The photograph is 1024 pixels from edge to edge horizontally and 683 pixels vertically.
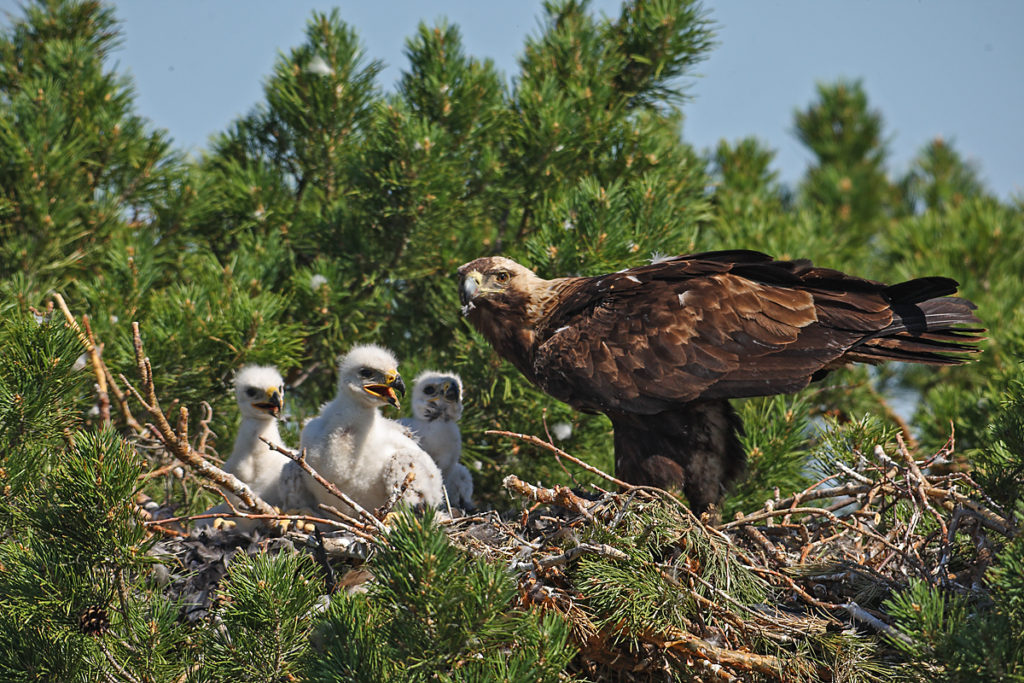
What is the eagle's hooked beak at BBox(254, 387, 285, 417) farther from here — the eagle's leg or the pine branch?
the eagle's leg

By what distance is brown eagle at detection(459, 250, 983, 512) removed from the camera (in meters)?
4.27

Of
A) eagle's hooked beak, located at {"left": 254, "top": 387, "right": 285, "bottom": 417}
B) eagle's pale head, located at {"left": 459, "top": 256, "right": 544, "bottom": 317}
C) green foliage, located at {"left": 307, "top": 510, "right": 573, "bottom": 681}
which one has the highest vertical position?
eagle's pale head, located at {"left": 459, "top": 256, "right": 544, "bottom": 317}

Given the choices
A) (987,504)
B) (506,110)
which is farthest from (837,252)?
(987,504)

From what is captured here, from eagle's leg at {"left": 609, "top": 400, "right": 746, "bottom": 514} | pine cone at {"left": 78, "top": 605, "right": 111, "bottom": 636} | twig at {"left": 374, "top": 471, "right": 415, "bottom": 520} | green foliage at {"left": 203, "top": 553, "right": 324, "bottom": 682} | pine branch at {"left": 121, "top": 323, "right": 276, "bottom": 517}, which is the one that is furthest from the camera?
eagle's leg at {"left": 609, "top": 400, "right": 746, "bottom": 514}

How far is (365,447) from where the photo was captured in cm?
457

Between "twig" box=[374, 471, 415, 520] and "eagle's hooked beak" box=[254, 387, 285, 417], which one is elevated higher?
"eagle's hooked beak" box=[254, 387, 285, 417]

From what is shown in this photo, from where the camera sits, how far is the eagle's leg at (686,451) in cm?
444

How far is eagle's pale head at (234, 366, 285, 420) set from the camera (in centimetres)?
470

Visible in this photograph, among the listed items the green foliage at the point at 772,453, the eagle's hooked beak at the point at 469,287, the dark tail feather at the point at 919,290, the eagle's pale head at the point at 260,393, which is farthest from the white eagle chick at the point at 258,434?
the dark tail feather at the point at 919,290

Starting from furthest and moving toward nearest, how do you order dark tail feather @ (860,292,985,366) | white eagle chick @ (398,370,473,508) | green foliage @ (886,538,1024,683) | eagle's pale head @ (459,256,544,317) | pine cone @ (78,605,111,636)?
1. white eagle chick @ (398,370,473,508)
2. eagle's pale head @ (459,256,544,317)
3. dark tail feather @ (860,292,985,366)
4. pine cone @ (78,605,111,636)
5. green foliage @ (886,538,1024,683)

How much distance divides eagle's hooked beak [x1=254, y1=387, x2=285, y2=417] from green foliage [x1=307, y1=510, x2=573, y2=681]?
6.52 feet

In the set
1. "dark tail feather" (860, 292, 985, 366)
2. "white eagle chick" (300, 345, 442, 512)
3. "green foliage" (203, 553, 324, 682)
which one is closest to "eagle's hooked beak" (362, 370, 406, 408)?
"white eagle chick" (300, 345, 442, 512)

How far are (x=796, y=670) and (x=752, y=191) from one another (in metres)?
5.27

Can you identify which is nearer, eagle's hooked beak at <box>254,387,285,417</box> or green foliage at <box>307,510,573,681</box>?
green foliage at <box>307,510,573,681</box>
